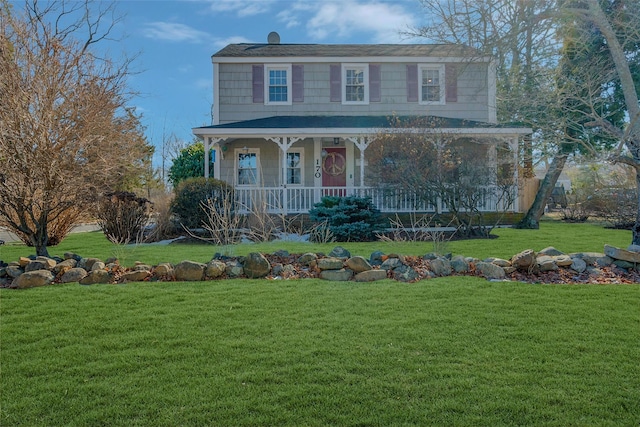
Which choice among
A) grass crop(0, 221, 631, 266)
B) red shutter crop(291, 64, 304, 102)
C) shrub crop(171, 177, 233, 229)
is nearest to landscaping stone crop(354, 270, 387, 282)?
grass crop(0, 221, 631, 266)

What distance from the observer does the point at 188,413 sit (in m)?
2.36

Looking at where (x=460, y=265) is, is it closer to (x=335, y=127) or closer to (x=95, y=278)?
(x=95, y=278)

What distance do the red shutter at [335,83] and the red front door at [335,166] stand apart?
189 cm

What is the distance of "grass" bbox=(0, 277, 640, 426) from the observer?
2383 millimetres

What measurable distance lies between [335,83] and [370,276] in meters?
11.3

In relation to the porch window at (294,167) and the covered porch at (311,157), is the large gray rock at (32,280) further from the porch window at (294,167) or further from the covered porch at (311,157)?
the porch window at (294,167)

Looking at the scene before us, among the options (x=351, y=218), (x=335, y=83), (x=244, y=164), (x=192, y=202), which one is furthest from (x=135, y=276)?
(x=335, y=83)

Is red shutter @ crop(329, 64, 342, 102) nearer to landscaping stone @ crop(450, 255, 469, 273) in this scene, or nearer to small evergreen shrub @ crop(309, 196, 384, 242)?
small evergreen shrub @ crop(309, 196, 384, 242)

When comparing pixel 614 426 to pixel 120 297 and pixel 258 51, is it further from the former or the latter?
pixel 258 51

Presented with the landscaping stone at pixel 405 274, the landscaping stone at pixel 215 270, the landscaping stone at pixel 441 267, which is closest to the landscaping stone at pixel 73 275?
the landscaping stone at pixel 215 270

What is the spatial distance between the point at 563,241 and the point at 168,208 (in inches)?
345

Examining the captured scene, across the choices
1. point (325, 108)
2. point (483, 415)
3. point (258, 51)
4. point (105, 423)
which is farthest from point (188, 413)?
point (258, 51)

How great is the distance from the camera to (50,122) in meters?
6.39

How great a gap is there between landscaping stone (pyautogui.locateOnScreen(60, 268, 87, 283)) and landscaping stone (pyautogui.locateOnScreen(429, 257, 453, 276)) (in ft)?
14.1
